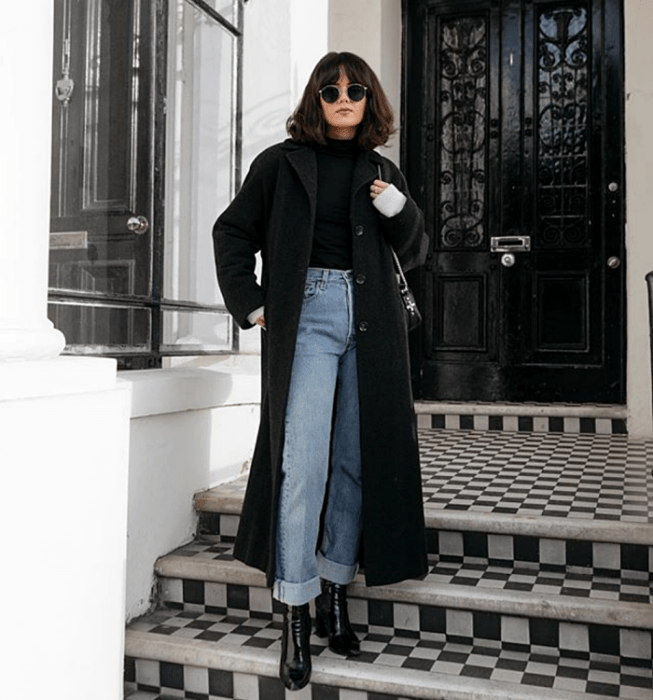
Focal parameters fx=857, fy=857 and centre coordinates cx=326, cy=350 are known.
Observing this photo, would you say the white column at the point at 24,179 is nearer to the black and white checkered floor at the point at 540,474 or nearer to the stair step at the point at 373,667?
the stair step at the point at 373,667

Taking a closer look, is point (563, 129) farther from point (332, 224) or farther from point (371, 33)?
point (332, 224)

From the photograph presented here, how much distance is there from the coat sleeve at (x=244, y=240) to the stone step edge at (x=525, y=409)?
2.94 metres

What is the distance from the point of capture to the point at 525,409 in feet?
16.6

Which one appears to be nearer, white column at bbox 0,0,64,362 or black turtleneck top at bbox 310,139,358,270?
white column at bbox 0,0,64,362

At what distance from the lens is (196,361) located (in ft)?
12.0

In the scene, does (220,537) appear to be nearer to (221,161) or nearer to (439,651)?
(439,651)

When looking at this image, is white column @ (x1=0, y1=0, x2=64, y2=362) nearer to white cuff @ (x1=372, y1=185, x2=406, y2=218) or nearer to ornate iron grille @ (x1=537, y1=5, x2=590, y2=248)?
white cuff @ (x1=372, y1=185, x2=406, y2=218)

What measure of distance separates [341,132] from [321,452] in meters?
0.89

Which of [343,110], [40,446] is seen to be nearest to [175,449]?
[40,446]

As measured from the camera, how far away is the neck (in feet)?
7.82

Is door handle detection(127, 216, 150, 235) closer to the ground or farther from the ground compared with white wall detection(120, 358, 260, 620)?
farther from the ground

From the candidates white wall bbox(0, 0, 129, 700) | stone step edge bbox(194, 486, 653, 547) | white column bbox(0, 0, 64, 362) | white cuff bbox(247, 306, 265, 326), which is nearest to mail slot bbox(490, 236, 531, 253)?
stone step edge bbox(194, 486, 653, 547)

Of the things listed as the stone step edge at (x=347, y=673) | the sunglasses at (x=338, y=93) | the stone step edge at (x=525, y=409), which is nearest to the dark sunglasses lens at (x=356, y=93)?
the sunglasses at (x=338, y=93)

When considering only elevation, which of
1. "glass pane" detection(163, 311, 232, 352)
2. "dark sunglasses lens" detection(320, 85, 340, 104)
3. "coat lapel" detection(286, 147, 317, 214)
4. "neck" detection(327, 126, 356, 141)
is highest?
"dark sunglasses lens" detection(320, 85, 340, 104)
